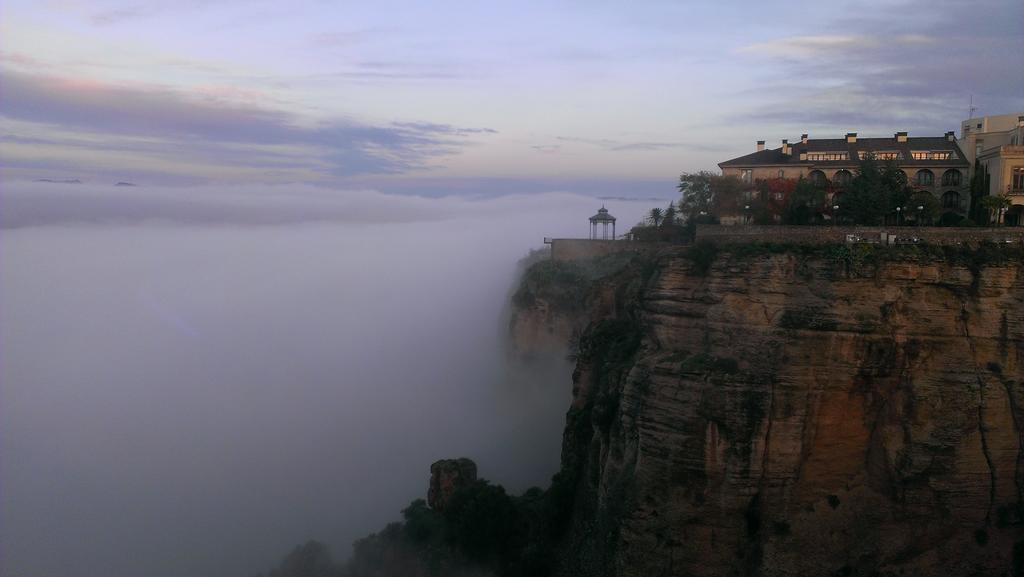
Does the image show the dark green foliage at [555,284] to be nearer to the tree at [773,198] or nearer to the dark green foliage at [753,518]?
the tree at [773,198]

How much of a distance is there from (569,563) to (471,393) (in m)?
21.8

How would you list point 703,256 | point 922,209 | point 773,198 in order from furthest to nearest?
1. point 773,198
2. point 922,209
3. point 703,256

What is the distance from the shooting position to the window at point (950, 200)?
30.3 meters

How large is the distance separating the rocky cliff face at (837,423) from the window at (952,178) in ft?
32.3

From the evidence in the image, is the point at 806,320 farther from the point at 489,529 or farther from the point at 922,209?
the point at 489,529

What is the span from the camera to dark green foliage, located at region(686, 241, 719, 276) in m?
23.4

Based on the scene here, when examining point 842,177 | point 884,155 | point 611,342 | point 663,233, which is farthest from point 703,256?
point 884,155

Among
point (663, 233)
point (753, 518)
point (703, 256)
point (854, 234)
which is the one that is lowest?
point (753, 518)

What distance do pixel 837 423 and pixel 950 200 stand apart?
46.4 feet

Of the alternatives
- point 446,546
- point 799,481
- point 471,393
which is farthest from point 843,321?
point 471,393

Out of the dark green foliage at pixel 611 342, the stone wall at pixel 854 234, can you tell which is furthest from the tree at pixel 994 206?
the dark green foliage at pixel 611 342

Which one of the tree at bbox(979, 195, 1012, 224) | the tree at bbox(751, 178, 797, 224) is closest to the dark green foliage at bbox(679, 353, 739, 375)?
the tree at bbox(751, 178, 797, 224)

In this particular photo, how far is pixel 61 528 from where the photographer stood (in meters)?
42.2

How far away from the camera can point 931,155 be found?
31.6 meters
